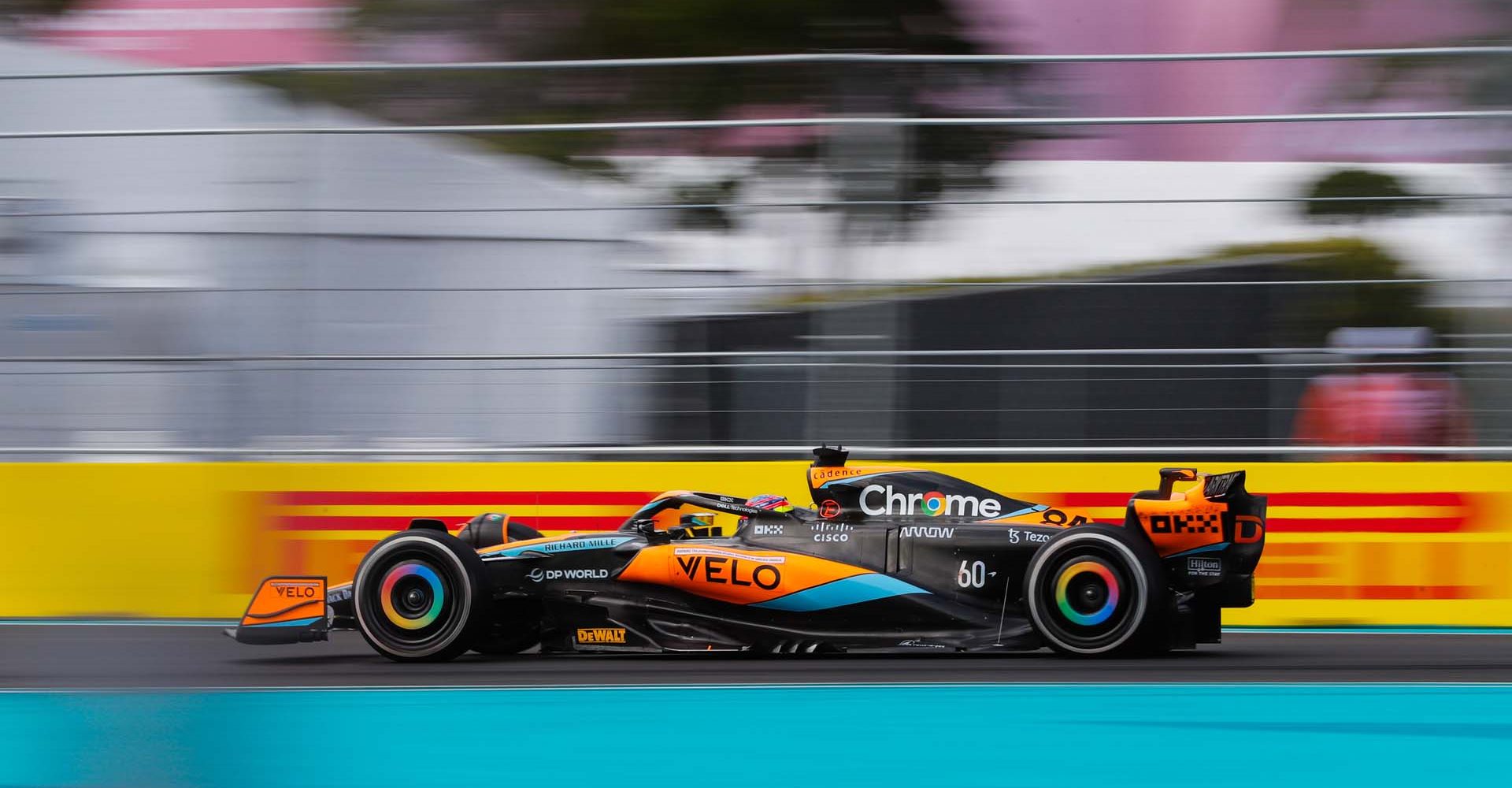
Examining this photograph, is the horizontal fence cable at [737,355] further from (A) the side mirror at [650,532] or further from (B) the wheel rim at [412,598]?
(B) the wheel rim at [412,598]

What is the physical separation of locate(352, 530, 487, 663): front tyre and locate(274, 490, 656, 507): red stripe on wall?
1506 millimetres

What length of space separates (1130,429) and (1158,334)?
0.43m

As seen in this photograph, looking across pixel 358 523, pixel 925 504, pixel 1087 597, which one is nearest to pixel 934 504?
pixel 925 504

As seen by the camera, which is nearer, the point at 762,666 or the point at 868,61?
the point at 762,666

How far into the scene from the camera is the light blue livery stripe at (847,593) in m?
5.27

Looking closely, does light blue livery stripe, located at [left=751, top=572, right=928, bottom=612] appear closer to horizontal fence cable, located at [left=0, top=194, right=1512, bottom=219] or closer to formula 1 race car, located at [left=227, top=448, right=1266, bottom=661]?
formula 1 race car, located at [left=227, top=448, right=1266, bottom=661]

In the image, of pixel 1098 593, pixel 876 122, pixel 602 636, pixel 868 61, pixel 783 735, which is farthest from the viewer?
pixel 868 61

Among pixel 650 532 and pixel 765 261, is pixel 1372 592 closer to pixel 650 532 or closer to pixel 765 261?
pixel 765 261

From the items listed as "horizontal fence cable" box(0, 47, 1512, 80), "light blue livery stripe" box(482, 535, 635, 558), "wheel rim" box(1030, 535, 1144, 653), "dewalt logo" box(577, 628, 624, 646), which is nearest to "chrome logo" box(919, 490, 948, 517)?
"wheel rim" box(1030, 535, 1144, 653)

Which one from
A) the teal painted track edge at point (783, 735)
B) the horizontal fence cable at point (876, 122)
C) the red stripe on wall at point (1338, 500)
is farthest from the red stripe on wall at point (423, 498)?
the teal painted track edge at point (783, 735)

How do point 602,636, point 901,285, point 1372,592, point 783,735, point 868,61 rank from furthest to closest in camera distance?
point 868,61
point 901,285
point 1372,592
point 602,636
point 783,735

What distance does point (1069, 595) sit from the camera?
17.3 ft

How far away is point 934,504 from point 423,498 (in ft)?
8.52

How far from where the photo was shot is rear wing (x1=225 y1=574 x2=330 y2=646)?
5.48 metres
